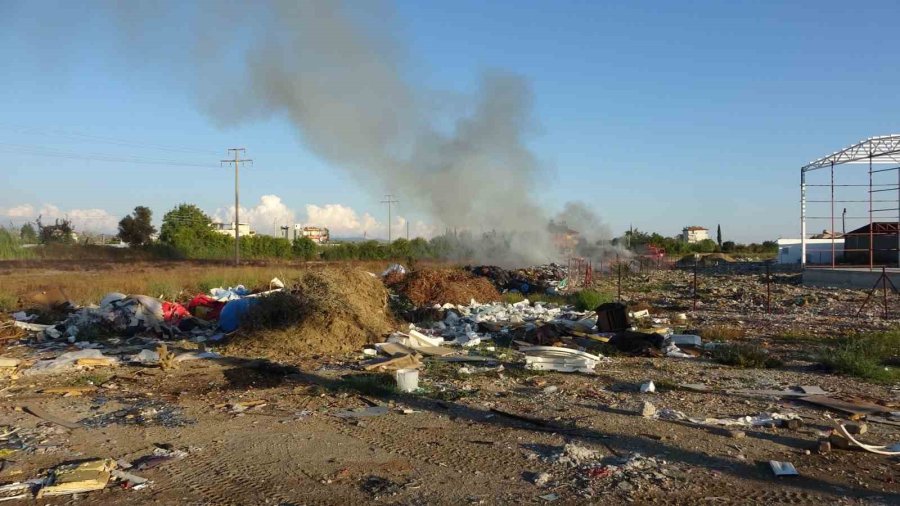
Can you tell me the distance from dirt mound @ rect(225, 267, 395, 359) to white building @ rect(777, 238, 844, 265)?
25.9 metres

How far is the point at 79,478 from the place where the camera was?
5230 millimetres

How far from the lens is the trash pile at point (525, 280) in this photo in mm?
23844

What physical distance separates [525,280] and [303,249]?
32416 mm

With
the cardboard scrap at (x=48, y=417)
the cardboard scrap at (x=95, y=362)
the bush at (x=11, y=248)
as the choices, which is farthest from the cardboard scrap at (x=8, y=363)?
the bush at (x=11, y=248)

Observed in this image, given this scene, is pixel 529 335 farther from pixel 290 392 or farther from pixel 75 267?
pixel 75 267

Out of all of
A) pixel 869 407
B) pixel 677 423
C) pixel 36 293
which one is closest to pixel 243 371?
pixel 677 423

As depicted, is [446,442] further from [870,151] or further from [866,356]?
[870,151]

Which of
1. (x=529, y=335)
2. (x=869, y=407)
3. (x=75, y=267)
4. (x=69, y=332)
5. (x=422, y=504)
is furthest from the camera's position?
(x=75, y=267)

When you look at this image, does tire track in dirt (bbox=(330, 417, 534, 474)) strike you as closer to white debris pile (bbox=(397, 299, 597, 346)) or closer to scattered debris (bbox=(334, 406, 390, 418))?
scattered debris (bbox=(334, 406, 390, 418))

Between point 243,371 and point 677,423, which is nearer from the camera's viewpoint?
point 677,423

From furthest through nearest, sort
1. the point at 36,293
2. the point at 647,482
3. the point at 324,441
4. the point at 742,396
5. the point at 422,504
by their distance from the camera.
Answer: the point at 36,293 < the point at 742,396 < the point at 324,441 < the point at 647,482 < the point at 422,504

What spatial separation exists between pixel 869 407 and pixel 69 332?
1364cm

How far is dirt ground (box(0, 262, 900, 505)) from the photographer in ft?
16.5

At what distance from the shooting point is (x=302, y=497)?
195 inches
